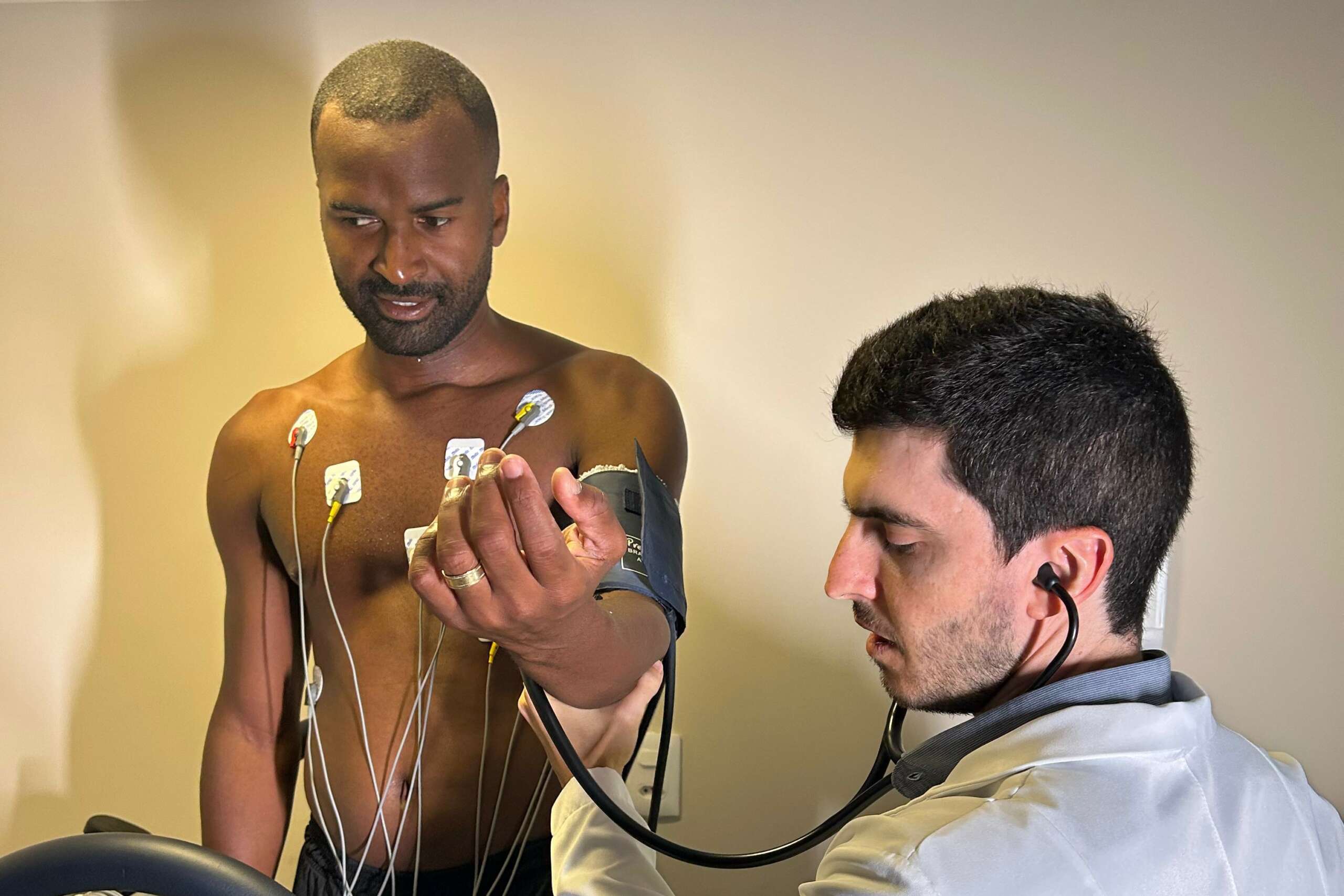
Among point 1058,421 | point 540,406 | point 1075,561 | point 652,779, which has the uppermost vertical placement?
point 540,406

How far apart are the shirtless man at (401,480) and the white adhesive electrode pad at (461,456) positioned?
0.04 feet

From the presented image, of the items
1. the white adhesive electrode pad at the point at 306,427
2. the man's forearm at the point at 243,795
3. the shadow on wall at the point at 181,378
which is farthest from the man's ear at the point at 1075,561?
the shadow on wall at the point at 181,378

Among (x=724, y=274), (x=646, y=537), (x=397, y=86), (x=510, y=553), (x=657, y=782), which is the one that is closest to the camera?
(x=510, y=553)

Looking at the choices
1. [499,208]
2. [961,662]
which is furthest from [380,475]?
[961,662]

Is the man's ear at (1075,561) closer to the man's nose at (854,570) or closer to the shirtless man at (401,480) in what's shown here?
the man's nose at (854,570)

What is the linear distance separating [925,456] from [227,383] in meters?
1.26

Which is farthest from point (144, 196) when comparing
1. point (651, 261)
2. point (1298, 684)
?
point (1298, 684)

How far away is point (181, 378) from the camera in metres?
1.78

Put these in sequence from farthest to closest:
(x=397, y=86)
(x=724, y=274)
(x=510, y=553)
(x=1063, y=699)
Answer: (x=724, y=274), (x=397, y=86), (x=1063, y=699), (x=510, y=553)

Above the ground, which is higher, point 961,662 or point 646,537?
point 646,537

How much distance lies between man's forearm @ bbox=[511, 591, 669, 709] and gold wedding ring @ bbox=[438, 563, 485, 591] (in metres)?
0.11

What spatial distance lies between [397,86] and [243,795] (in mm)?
892

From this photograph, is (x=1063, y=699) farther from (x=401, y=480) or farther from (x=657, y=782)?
(x=401, y=480)

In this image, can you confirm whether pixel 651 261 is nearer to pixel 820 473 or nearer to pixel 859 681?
pixel 820 473
